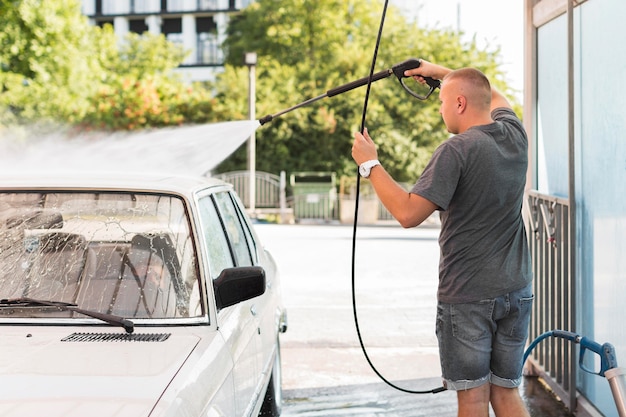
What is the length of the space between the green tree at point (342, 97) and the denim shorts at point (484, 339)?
93.9 ft

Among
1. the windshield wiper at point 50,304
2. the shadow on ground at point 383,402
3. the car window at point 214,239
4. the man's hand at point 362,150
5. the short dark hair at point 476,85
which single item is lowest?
the shadow on ground at point 383,402

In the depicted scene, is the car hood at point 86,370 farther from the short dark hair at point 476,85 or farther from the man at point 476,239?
the short dark hair at point 476,85

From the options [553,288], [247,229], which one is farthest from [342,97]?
[247,229]

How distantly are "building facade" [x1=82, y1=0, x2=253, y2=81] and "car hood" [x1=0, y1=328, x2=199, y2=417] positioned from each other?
176ft

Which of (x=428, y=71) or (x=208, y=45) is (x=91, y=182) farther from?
(x=208, y=45)

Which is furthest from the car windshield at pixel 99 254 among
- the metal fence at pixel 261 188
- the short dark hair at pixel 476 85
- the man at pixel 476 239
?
the metal fence at pixel 261 188

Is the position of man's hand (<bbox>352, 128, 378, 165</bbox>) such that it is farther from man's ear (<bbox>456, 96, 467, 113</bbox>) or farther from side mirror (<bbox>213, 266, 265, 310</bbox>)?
side mirror (<bbox>213, 266, 265, 310</bbox>)

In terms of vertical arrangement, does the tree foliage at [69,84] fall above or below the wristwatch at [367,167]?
above

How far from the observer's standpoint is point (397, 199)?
3576 millimetres

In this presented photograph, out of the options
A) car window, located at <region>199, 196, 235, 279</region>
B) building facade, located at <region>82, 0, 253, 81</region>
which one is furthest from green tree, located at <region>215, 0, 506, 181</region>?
car window, located at <region>199, 196, 235, 279</region>

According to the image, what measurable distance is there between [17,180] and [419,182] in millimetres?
1799

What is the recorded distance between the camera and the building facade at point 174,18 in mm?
55938

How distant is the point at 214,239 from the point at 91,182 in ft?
2.07

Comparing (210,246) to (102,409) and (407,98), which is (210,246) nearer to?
(102,409)
